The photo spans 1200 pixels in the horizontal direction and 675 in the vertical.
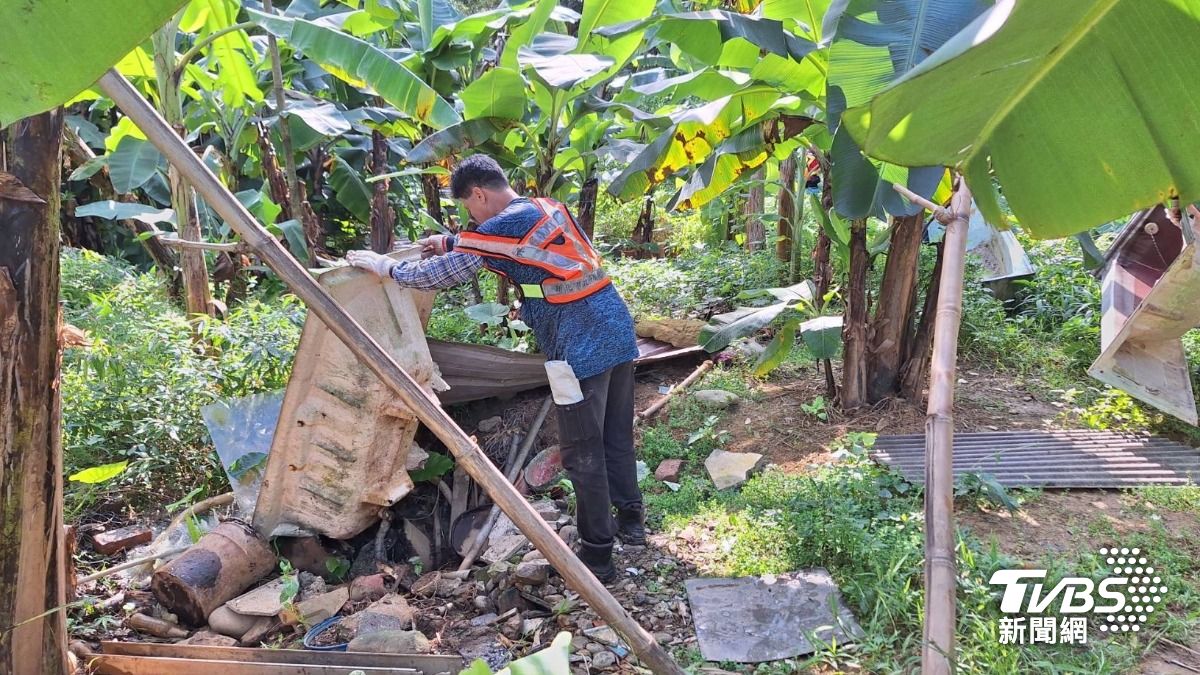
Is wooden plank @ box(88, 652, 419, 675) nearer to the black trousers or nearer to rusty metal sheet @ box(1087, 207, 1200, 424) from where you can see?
the black trousers

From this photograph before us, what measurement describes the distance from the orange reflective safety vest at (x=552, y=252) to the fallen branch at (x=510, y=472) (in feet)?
3.03

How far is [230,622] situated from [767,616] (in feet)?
6.74

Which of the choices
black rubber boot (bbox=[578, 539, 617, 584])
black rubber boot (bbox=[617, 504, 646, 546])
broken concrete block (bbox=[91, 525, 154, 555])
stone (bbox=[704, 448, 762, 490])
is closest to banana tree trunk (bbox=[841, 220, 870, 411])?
stone (bbox=[704, 448, 762, 490])

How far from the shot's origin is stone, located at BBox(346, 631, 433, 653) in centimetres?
263

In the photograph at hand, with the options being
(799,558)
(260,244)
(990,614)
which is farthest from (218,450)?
(990,614)

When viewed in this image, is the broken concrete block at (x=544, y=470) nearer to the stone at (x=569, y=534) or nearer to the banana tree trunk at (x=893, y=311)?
the stone at (x=569, y=534)

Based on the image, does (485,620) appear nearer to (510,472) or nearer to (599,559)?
(599,559)

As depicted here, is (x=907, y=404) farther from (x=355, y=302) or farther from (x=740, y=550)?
(x=355, y=302)

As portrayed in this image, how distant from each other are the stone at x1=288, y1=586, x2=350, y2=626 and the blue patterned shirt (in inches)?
50.7

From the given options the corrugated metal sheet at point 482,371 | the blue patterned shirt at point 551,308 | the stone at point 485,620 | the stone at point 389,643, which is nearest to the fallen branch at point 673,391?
the corrugated metal sheet at point 482,371

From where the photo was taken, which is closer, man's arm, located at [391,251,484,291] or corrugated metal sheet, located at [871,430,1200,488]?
man's arm, located at [391,251,484,291]

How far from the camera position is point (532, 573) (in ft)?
9.95

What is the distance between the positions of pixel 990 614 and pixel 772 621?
0.71m

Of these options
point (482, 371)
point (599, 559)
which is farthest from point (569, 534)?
point (482, 371)
